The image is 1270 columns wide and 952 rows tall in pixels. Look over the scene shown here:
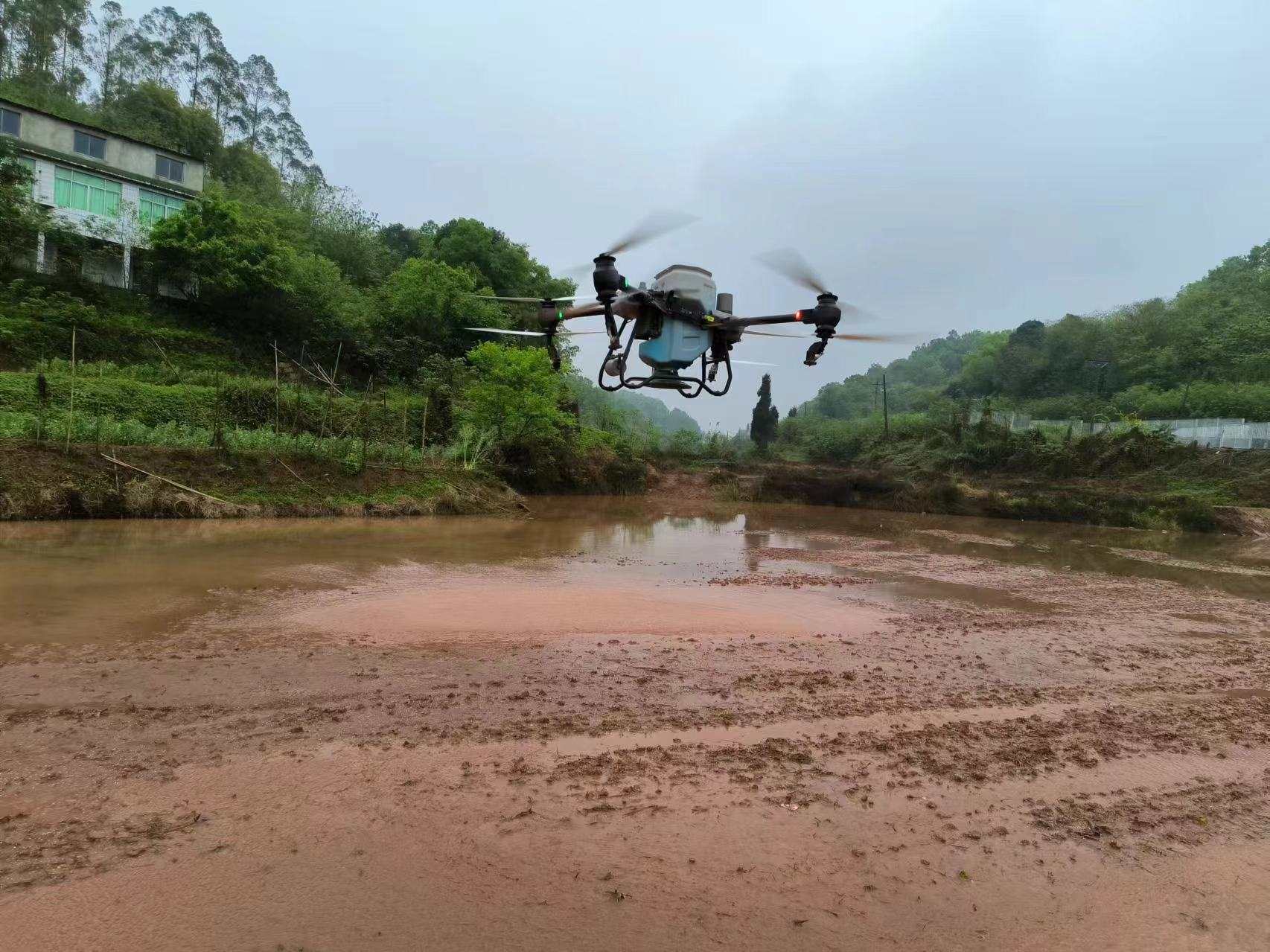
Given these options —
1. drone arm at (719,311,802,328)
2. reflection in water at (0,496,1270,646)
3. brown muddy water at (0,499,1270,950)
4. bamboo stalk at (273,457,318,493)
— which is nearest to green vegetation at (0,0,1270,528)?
bamboo stalk at (273,457,318,493)

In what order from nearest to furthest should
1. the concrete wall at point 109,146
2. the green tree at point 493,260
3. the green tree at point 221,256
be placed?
the green tree at point 221,256 < the concrete wall at point 109,146 < the green tree at point 493,260

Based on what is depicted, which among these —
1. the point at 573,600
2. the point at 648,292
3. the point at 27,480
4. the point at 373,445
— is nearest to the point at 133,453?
the point at 27,480

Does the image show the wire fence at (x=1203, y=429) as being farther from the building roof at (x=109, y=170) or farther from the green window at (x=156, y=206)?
the building roof at (x=109, y=170)

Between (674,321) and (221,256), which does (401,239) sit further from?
(674,321)

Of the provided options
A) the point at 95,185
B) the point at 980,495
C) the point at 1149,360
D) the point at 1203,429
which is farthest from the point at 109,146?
the point at 1149,360

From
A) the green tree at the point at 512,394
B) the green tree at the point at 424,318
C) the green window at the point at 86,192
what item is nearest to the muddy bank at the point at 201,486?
the green tree at the point at 512,394

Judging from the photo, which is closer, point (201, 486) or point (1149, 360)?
point (201, 486)

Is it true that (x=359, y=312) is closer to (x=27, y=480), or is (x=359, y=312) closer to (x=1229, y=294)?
(x=27, y=480)
